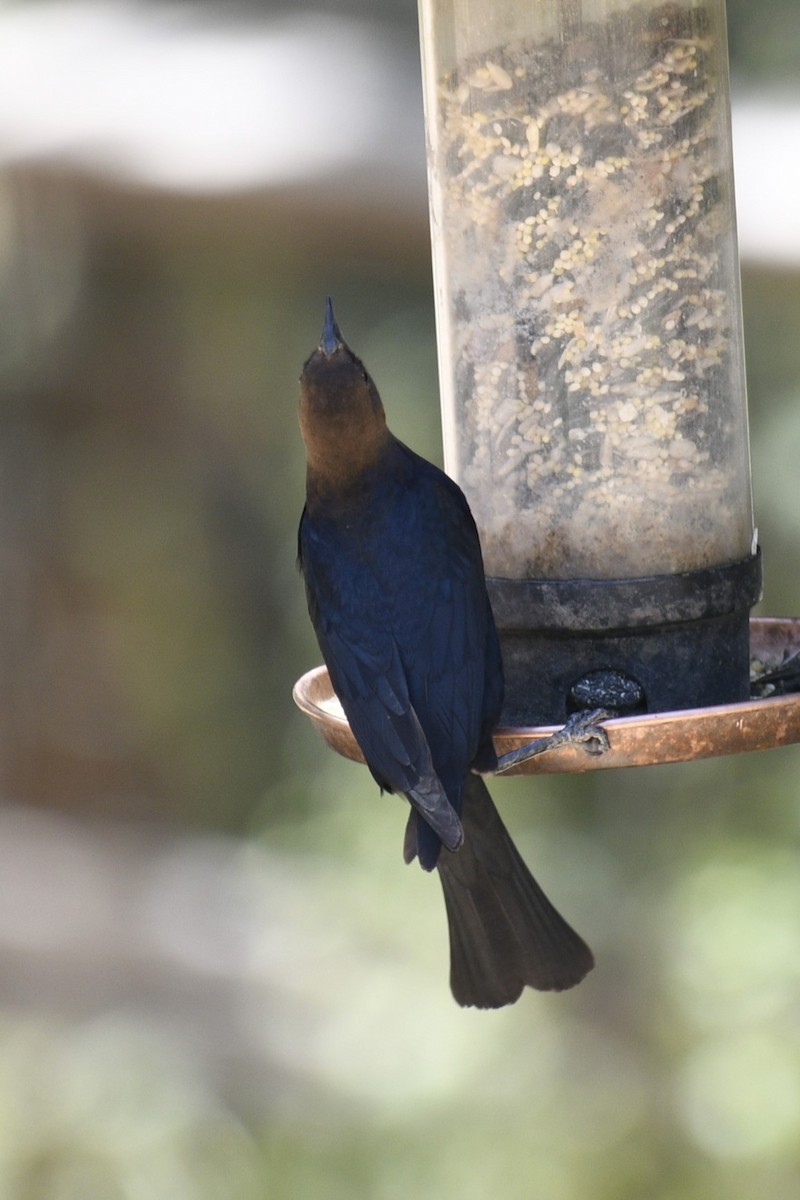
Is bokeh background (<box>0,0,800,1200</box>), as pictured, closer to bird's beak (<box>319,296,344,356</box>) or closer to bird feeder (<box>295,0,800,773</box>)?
bird feeder (<box>295,0,800,773</box>)

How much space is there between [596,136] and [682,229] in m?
0.20

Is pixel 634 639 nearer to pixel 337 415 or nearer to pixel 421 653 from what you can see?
pixel 421 653

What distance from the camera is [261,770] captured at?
17.9ft

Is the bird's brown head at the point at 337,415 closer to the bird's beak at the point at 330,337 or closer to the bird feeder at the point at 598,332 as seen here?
the bird's beak at the point at 330,337

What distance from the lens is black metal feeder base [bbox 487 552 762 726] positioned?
2553 mm

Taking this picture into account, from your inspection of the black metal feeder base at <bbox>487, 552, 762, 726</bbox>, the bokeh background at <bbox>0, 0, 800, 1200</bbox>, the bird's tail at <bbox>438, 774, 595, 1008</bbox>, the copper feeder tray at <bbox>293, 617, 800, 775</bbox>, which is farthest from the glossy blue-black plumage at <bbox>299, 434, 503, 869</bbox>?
the bokeh background at <bbox>0, 0, 800, 1200</bbox>

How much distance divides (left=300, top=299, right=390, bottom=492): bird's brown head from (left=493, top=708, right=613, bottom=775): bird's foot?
641 mm

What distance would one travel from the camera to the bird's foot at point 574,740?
2.15 meters

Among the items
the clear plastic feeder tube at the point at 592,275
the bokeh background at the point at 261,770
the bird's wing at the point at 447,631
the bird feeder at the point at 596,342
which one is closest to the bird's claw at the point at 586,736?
the bird feeder at the point at 596,342

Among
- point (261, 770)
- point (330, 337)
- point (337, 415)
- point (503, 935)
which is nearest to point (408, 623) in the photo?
point (337, 415)

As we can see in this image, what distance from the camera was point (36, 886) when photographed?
18.2ft

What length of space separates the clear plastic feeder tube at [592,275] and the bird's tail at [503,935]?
563mm

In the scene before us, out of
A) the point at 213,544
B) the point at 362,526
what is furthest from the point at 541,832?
the point at 362,526

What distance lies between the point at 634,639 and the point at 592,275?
0.59 metres
